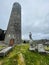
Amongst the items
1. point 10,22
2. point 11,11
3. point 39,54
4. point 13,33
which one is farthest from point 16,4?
point 39,54

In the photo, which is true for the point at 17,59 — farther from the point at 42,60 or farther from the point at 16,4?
the point at 16,4

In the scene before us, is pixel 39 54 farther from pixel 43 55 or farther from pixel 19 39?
pixel 19 39

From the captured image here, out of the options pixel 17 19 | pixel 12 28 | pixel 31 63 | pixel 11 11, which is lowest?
pixel 31 63

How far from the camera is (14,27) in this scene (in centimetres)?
4312

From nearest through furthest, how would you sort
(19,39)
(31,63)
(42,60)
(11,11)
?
(31,63) < (42,60) < (19,39) < (11,11)

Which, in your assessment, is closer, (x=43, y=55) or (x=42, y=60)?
(x=42, y=60)

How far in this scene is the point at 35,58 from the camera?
1255 cm

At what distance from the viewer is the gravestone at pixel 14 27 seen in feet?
139

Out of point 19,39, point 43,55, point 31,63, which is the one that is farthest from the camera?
point 19,39

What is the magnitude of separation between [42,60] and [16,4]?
36.6 m

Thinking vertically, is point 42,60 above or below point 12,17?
below

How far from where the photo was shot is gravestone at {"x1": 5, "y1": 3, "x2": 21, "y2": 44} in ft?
139

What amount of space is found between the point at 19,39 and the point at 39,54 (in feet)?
93.9

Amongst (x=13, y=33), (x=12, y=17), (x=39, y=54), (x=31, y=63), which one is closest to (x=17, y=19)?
(x=12, y=17)
